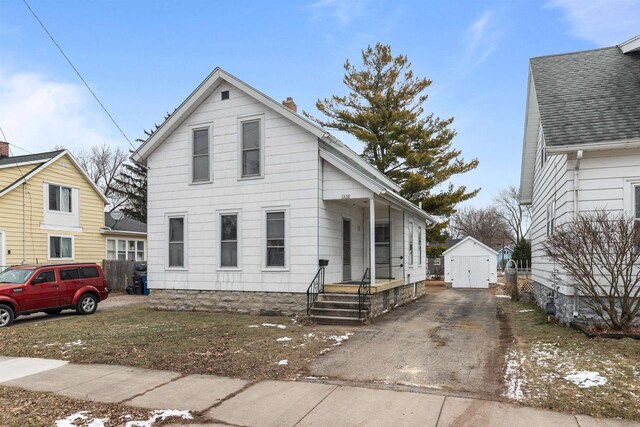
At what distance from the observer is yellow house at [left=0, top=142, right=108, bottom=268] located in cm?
2044

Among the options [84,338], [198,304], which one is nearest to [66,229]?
[198,304]

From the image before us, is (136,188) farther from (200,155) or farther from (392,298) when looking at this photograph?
(392,298)

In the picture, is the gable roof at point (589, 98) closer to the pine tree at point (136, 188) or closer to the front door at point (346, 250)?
the front door at point (346, 250)

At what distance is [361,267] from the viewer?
1596 cm

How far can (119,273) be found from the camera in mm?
23875

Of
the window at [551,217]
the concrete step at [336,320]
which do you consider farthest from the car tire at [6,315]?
the window at [551,217]

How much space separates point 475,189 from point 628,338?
22.8 meters

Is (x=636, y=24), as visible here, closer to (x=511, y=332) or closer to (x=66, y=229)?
(x=511, y=332)

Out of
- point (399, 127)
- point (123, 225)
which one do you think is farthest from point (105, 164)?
point (399, 127)

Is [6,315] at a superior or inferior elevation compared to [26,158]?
inferior

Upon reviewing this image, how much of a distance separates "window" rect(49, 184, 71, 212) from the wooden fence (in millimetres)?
3548

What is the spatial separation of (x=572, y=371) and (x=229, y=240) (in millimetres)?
9590

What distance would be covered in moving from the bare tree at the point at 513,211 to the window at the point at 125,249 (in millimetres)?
50235

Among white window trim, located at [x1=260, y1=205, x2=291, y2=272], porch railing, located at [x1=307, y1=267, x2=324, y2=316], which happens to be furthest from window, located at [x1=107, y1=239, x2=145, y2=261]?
porch railing, located at [x1=307, y1=267, x2=324, y2=316]
